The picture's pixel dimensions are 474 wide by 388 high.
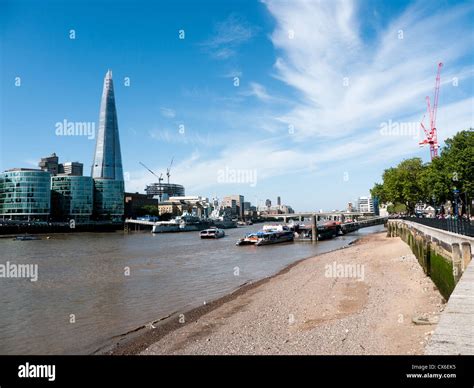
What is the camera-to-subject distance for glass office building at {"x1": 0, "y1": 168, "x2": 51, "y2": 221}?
513 feet

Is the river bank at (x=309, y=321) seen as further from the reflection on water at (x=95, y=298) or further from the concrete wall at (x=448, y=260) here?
the reflection on water at (x=95, y=298)

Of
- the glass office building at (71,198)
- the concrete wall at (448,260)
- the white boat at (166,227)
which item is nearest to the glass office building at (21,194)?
the glass office building at (71,198)

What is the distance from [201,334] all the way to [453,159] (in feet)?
175

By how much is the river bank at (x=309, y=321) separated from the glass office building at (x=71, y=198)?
172 metres

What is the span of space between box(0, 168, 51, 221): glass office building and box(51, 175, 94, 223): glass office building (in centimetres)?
1906

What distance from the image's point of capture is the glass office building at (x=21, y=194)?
15625cm

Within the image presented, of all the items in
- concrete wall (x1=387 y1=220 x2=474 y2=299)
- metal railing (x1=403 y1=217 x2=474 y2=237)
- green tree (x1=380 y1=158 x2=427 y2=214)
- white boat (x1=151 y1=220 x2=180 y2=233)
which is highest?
green tree (x1=380 y1=158 x2=427 y2=214)

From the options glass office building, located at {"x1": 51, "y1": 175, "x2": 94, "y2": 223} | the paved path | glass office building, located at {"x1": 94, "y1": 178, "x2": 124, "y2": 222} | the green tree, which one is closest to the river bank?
the paved path

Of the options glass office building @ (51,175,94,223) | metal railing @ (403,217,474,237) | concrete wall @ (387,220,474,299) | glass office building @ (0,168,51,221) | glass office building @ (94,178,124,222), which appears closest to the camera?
concrete wall @ (387,220,474,299)

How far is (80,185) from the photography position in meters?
183

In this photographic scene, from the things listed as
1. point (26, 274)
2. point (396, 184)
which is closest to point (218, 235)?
point (396, 184)

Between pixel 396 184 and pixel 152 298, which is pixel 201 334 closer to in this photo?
pixel 152 298

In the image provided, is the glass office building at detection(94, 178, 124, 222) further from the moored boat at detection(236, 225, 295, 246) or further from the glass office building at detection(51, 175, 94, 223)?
the moored boat at detection(236, 225, 295, 246)

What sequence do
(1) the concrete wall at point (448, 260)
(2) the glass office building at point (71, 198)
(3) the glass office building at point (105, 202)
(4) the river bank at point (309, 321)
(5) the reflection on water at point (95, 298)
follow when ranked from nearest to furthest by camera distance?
(4) the river bank at point (309, 321)
(1) the concrete wall at point (448, 260)
(5) the reflection on water at point (95, 298)
(2) the glass office building at point (71, 198)
(3) the glass office building at point (105, 202)
